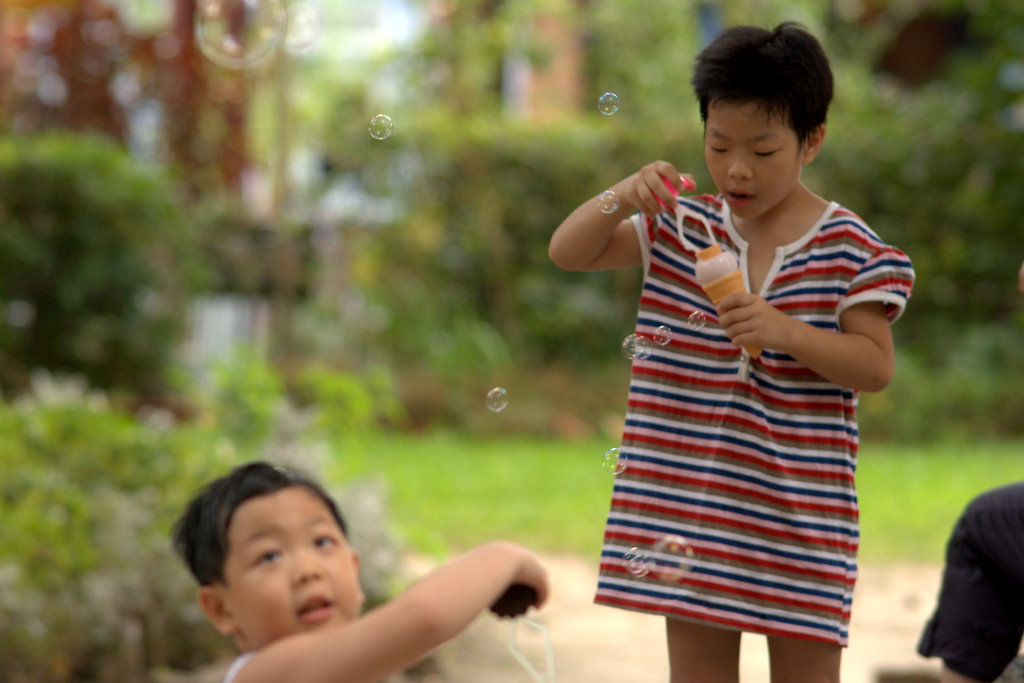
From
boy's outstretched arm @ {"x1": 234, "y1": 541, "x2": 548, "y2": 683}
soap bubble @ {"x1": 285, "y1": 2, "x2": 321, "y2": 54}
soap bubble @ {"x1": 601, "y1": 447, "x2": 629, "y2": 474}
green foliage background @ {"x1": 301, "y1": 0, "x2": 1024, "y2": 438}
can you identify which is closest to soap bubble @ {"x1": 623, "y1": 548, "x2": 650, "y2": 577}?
soap bubble @ {"x1": 601, "y1": 447, "x2": 629, "y2": 474}

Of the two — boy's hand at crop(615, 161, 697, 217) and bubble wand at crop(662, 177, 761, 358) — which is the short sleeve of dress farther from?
boy's hand at crop(615, 161, 697, 217)

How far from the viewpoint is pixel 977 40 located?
12.8 m

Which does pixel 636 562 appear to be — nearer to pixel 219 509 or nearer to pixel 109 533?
pixel 219 509

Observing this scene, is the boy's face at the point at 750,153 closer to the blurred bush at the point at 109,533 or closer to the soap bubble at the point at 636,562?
the soap bubble at the point at 636,562

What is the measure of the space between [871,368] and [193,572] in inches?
40.4

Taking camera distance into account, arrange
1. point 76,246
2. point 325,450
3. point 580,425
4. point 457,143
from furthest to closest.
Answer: point 457,143 → point 580,425 → point 76,246 → point 325,450

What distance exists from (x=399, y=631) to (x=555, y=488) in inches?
173

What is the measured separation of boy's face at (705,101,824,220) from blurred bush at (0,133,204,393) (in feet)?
18.8

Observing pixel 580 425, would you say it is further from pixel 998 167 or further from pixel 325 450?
pixel 325 450

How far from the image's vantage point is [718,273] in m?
1.76

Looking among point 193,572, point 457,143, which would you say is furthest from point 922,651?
point 457,143

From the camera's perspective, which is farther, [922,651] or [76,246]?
[76,246]

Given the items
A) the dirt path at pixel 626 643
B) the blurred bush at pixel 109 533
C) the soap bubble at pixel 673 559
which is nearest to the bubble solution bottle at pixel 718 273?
the soap bubble at pixel 673 559

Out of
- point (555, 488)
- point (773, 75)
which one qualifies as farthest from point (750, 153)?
point (555, 488)
